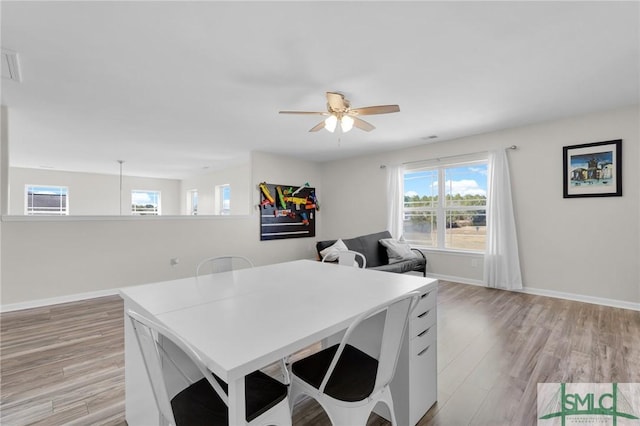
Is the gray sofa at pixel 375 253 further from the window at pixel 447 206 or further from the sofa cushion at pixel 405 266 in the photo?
the window at pixel 447 206

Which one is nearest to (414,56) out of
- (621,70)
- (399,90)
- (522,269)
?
(399,90)

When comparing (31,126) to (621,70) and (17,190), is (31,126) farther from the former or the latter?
(621,70)

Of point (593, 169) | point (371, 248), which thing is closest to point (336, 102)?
point (371, 248)

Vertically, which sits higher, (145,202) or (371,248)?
(145,202)

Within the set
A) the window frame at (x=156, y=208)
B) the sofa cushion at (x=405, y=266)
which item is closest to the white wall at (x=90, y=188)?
the window frame at (x=156, y=208)

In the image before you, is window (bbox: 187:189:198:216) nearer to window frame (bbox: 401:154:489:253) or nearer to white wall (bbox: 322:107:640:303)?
window frame (bbox: 401:154:489:253)

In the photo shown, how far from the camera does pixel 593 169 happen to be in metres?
3.60

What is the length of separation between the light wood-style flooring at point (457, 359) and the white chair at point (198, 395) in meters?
0.70

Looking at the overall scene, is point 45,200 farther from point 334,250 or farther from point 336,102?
point 336,102

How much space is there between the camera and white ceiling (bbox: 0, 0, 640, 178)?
1846mm

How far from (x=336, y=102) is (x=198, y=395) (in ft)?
8.05

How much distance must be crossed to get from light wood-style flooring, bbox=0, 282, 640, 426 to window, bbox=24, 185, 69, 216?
230 inches

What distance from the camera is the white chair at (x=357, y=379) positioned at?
1070 millimetres

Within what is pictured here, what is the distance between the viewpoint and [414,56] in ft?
7.61
